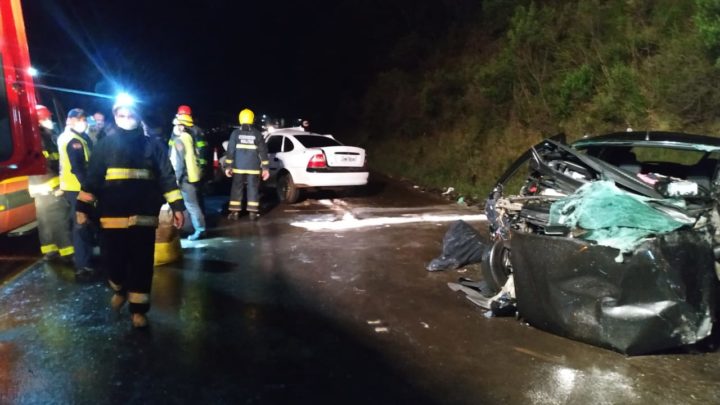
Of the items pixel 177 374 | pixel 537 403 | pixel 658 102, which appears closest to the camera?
pixel 537 403

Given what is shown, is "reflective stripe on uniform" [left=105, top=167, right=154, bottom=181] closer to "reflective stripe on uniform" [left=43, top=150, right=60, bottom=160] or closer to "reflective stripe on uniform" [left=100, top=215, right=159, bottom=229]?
"reflective stripe on uniform" [left=100, top=215, right=159, bottom=229]

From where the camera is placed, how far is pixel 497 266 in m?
5.03

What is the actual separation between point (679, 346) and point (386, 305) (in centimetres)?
243

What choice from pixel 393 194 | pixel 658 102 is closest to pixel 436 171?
pixel 393 194

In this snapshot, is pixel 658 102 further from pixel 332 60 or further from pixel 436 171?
pixel 332 60

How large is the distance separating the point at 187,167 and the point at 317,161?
3.30 meters

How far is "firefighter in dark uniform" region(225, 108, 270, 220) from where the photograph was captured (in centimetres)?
905

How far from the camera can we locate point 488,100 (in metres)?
14.3

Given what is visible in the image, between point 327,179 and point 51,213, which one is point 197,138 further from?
point 327,179

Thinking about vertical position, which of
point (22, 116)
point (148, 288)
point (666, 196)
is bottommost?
point (148, 288)

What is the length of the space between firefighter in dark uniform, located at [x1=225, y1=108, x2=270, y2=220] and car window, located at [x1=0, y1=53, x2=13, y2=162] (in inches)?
167

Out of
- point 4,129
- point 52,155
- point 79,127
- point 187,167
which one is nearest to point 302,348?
point 4,129

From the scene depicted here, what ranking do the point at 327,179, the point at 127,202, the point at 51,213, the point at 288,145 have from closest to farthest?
the point at 127,202 < the point at 51,213 < the point at 327,179 < the point at 288,145

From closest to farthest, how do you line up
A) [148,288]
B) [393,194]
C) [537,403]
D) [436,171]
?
[537,403] < [148,288] < [393,194] < [436,171]
